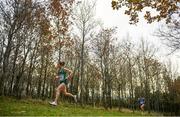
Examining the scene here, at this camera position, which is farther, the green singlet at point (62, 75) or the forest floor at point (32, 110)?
the forest floor at point (32, 110)

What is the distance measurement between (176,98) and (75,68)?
107 ft

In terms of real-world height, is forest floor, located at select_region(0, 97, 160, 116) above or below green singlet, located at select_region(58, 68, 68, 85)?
below

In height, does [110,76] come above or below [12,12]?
below

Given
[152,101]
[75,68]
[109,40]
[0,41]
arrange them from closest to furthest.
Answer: [0,41] < [109,40] < [75,68] < [152,101]

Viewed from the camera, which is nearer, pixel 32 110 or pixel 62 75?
pixel 62 75

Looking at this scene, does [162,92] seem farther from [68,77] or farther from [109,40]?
[68,77]

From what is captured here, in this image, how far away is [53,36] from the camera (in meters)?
32.8

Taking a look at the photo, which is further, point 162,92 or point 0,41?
point 162,92

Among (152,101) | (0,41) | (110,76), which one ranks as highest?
(0,41)

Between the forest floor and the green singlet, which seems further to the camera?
the forest floor

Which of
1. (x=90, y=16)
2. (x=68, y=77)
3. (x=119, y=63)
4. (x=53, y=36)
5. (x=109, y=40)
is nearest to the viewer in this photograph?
(x=68, y=77)

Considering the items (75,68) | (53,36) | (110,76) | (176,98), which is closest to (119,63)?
(110,76)

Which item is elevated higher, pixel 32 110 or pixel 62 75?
pixel 62 75

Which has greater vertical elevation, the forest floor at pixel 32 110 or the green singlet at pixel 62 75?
the green singlet at pixel 62 75
